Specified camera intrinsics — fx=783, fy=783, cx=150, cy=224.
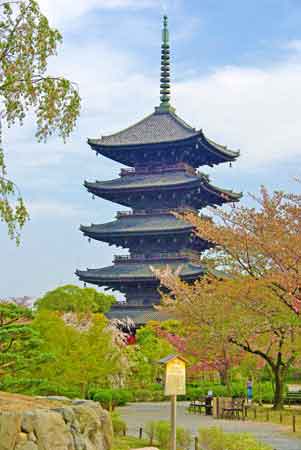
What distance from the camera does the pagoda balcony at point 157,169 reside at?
49.4m

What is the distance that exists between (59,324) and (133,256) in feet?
78.9

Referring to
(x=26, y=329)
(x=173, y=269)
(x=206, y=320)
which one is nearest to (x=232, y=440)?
(x=26, y=329)

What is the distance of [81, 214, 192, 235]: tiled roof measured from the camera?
46.7m

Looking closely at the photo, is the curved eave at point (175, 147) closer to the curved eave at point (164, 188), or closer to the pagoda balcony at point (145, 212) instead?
the curved eave at point (164, 188)

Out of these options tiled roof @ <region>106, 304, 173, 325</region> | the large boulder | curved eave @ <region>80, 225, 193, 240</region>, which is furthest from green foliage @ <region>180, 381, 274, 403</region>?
the large boulder

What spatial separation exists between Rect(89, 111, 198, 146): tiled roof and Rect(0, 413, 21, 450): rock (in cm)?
3827

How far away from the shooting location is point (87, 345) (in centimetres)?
2575

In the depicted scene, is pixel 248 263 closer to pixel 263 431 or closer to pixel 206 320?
pixel 206 320

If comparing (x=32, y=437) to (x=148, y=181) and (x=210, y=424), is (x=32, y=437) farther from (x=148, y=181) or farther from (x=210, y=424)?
(x=148, y=181)

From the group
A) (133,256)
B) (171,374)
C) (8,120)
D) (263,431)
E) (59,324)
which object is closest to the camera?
(171,374)

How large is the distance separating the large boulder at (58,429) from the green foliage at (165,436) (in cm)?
397

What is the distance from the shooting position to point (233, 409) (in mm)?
24703

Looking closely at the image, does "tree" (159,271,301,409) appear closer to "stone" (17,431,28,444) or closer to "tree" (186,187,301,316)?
"tree" (186,187,301,316)

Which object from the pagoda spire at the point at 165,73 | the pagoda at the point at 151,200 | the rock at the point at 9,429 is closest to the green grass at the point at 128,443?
the rock at the point at 9,429
